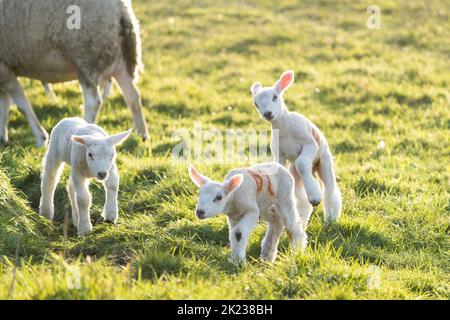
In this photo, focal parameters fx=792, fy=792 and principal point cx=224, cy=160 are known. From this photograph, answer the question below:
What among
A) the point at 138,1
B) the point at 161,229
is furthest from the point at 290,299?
the point at 138,1

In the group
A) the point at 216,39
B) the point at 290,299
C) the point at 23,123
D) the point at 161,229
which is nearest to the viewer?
the point at 290,299

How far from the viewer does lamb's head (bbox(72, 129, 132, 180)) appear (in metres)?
5.81

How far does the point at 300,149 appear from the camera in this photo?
20.3 feet

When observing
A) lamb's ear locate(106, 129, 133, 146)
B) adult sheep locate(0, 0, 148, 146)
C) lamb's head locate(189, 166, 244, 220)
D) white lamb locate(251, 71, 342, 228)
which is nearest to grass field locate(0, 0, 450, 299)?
white lamb locate(251, 71, 342, 228)

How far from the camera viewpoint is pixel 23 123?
32.0ft

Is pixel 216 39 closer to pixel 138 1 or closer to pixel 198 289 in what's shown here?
pixel 138 1

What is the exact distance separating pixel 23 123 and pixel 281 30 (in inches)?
253

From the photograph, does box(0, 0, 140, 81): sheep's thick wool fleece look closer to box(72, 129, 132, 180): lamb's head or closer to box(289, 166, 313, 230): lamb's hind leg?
box(72, 129, 132, 180): lamb's head

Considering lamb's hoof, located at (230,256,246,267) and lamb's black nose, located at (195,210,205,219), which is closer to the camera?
lamb's black nose, located at (195,210,205,219)

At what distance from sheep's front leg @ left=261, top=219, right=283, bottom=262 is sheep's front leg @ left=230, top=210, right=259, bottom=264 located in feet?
1.08

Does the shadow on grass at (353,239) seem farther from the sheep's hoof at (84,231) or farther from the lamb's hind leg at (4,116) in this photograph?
the lamb's hind leg at (4,116)

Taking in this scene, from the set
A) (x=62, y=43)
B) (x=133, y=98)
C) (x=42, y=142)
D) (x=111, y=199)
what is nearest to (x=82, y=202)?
(x=111, y=199)

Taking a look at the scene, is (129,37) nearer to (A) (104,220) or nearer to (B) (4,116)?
(B) (4,116)
